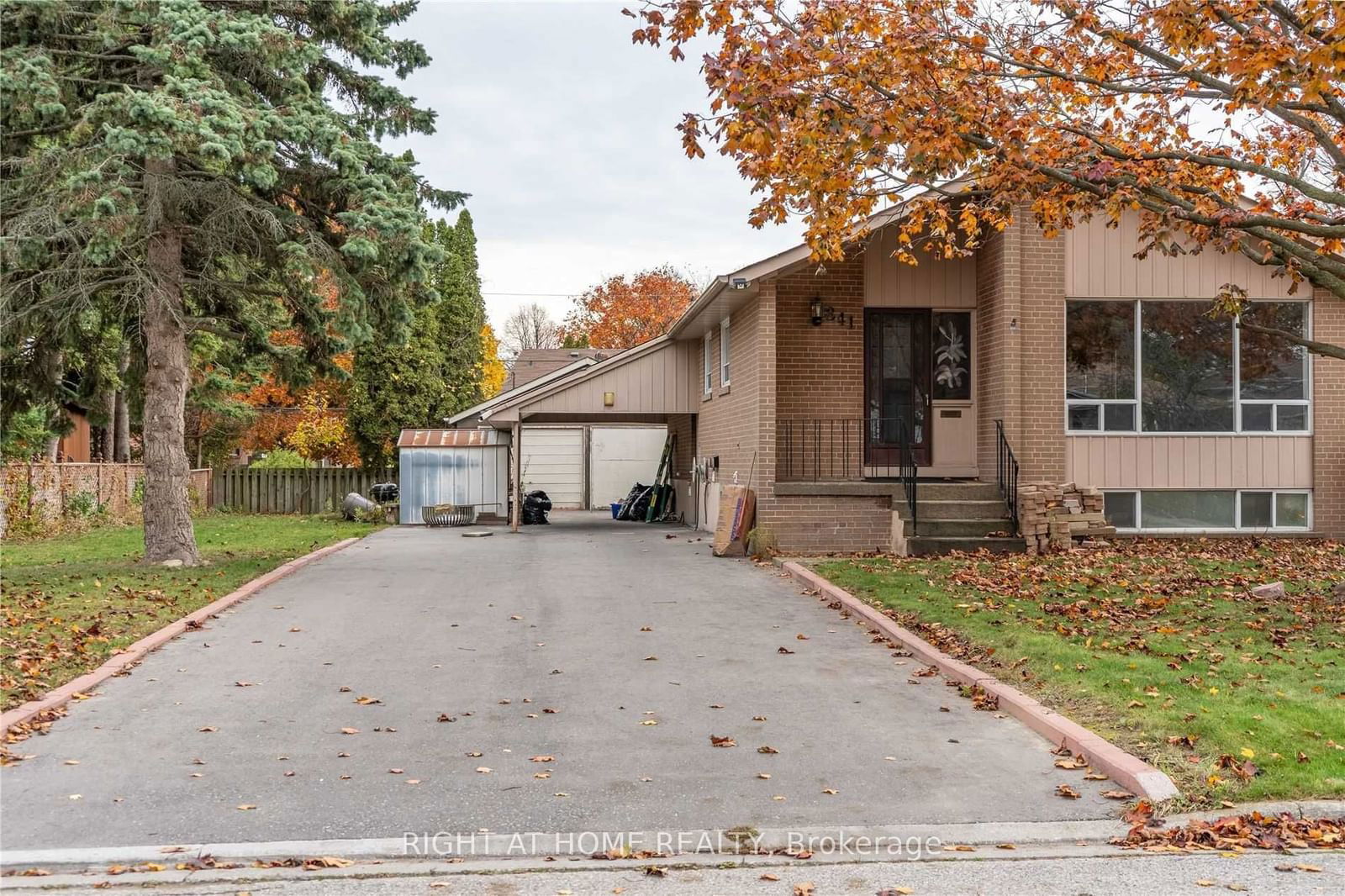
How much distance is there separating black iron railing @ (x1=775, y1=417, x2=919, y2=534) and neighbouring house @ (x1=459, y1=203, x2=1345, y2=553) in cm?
3

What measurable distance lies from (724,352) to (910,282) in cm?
406

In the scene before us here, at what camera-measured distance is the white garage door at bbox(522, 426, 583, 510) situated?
35.1 meters

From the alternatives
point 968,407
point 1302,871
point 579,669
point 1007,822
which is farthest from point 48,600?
point 968,407

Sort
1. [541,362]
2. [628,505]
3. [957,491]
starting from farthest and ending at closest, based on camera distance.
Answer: [541,362] → [628,505] → [957,491]

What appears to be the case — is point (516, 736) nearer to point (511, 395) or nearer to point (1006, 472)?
point (1006, 472)

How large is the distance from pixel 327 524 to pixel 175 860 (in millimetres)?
21564

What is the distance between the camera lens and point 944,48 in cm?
1098

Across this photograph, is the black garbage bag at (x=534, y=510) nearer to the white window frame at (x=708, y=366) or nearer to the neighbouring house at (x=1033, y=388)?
the white window frame at (x=708, y=366)

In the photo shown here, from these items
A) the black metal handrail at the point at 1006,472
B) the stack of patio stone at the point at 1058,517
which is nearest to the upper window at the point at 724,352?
the black metal handrail at the point at 1006,472

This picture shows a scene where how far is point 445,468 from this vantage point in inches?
1049

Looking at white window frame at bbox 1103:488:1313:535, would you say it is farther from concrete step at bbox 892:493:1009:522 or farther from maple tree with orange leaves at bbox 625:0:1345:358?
maple tree with orange leaves at bbox 625:0:1345:358

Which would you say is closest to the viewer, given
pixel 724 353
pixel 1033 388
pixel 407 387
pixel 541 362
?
pixel 1033 388

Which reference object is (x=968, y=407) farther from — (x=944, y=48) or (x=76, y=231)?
(x=76, y=231)

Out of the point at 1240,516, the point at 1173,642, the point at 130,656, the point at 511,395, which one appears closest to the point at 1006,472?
the point at 1240,516
